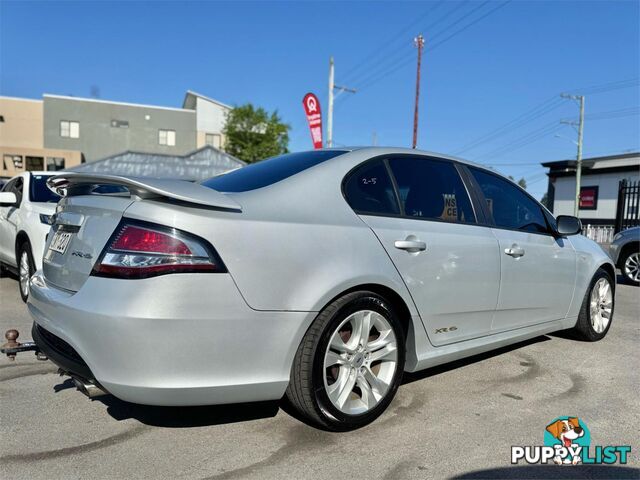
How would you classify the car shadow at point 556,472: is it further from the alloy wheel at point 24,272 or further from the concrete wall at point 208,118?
the concrete wall at point 208,118

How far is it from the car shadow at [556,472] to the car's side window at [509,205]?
1.74 m

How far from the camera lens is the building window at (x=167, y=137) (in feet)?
153

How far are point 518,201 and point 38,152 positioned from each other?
43.5 meters

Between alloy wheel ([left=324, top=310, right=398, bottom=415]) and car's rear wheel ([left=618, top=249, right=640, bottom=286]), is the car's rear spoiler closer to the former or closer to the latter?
alloy wheel ([left=324, top=310, right=398, bottom=415])

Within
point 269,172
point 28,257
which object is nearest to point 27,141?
point 28,257

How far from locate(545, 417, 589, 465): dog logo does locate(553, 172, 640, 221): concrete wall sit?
33.7 meters

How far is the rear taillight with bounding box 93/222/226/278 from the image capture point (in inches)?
88.8

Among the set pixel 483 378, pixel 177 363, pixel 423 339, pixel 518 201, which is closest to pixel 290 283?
pixel 177 363

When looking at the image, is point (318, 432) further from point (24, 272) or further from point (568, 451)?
point (24, 272)

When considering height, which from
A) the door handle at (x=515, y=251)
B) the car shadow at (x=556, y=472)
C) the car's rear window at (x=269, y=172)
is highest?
the car's rear window at (x=269, y=172)

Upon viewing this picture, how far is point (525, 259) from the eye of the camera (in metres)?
3.87

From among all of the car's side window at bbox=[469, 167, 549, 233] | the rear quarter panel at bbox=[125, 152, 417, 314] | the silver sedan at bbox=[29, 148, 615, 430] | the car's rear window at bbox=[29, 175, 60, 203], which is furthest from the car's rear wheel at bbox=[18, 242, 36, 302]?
the car's side window at bbox=[469, 167, 549, 233]

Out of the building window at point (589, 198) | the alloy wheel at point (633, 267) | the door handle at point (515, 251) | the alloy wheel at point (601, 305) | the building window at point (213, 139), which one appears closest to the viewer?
the door handle at point (515, 251)

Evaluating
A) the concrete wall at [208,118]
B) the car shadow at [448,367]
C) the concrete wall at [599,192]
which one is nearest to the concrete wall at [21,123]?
the concrete wall at [208,118]
